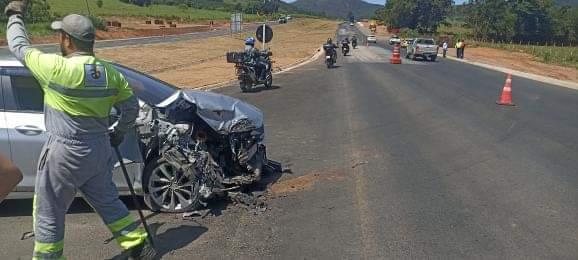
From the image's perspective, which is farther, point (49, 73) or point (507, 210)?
point (507, 210)

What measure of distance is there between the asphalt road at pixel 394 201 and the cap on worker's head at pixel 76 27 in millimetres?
1820

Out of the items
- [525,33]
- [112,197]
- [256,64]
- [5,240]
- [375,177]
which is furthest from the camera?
[525,33]

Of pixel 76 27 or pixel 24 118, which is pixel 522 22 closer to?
pixel 24 118

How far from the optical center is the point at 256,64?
1817 cm

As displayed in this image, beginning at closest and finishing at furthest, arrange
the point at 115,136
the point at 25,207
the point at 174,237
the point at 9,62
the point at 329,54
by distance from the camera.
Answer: the point at 115,136 < the point at 174,237 < the point at 9,62 < the point at 25,207 < the point at 329,54

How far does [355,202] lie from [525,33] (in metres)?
108

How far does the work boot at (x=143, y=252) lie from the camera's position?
418cm

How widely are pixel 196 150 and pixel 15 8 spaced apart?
2288mm

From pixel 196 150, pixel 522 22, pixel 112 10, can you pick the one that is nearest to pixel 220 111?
pixel 196 150

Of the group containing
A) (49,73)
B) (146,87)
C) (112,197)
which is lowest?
(112,197)

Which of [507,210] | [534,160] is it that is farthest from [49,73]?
[534,160]

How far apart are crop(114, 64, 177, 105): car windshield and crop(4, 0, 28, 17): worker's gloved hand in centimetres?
193

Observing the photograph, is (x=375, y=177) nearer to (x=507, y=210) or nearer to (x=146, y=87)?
(x=507, y=210)

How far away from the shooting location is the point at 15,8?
3.71 metres
